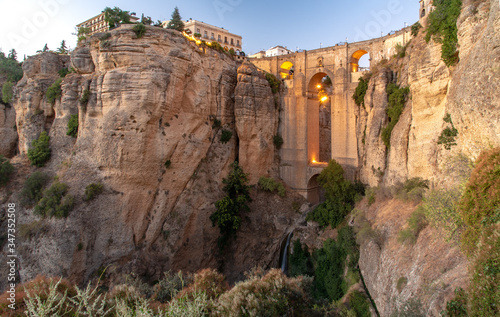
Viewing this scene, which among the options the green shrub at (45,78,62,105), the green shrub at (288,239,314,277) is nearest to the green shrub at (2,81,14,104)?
the green shrub at (45,78,62,105)

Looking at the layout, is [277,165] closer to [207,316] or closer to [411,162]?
[411,162]


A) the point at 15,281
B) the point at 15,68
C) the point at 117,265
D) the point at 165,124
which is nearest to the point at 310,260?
the point at 117,265

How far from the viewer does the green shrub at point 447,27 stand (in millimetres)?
12133

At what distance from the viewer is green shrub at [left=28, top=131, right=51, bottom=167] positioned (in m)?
19.3

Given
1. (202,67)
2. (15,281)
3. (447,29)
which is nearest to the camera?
(447,29)

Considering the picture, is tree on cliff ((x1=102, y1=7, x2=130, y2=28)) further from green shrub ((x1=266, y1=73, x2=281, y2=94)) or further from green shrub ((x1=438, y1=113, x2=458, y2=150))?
green shrub ((x1=438, y1=113, x2=458, y2=150))

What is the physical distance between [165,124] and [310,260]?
13.0 m

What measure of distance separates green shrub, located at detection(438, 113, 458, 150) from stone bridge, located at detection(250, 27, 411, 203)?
994 cm

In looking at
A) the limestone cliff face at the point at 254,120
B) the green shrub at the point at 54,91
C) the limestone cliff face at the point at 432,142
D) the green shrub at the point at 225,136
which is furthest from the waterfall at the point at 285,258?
the green shrub at the point at 54,91

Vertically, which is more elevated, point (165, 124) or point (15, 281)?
point (165, 124)

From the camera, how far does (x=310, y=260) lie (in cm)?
1816

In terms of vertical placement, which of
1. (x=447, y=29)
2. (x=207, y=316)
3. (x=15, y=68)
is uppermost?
(x=15, y=68)

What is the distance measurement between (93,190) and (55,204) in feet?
6.63

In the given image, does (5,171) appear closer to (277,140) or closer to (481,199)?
(277,140)
